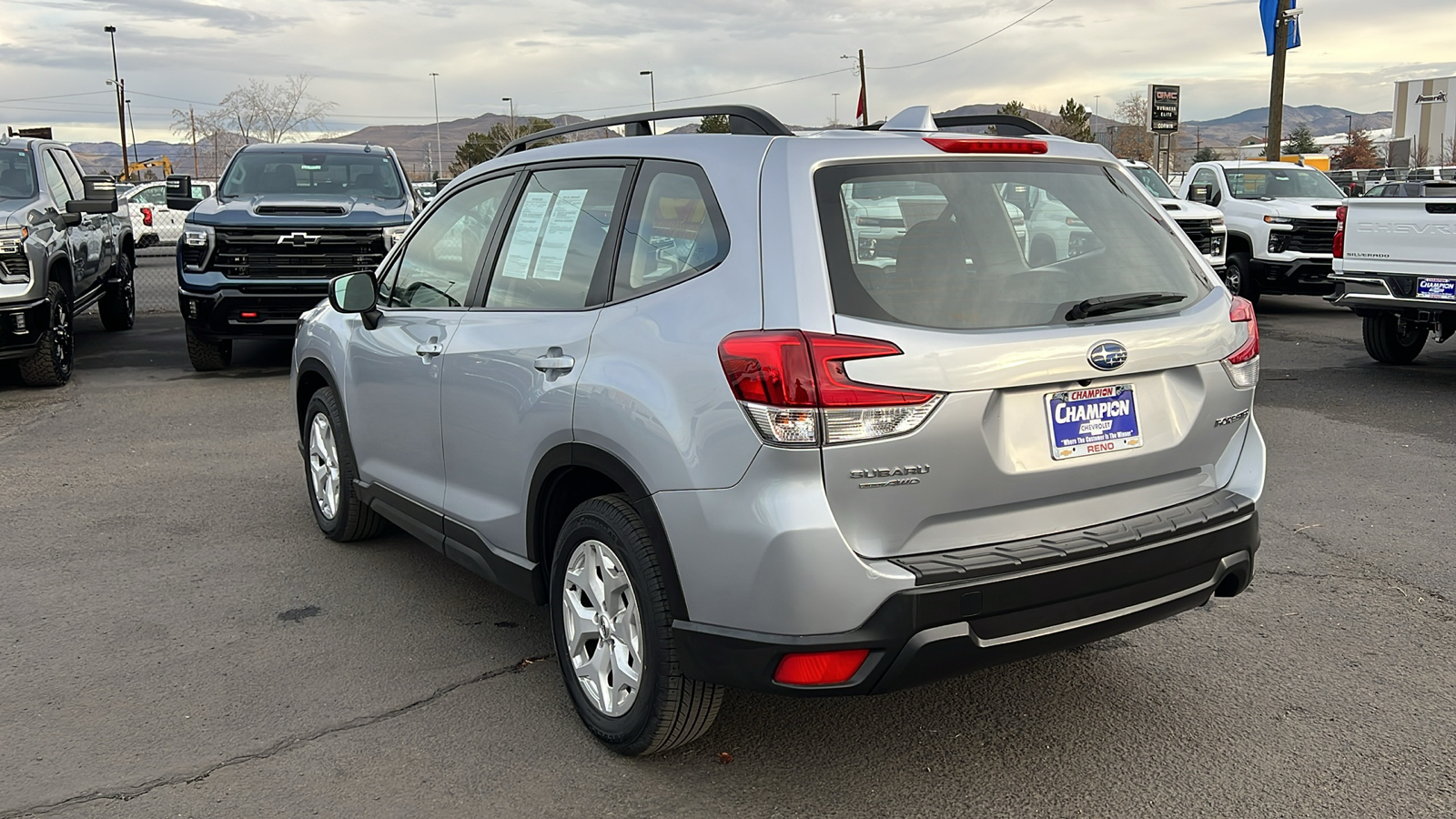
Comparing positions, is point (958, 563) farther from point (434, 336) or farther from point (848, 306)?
point (434, 336)

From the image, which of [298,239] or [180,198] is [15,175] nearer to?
[180,198]

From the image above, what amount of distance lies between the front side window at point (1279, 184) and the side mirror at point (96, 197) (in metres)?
13.3

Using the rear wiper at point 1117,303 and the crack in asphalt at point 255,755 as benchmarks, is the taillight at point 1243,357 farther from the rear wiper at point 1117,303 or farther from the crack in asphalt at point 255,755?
the crack in asphalt at point 255,755

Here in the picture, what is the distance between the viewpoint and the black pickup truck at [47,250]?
31.4 ft

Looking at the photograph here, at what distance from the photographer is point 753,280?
303cm

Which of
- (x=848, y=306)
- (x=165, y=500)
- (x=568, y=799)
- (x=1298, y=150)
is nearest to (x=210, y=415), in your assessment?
(x=165, y=500)

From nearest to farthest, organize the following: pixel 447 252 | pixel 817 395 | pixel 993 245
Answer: pixel 817 395 < pixel 993 245 < pixel 447 252

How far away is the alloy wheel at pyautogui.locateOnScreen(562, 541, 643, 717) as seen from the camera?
11.2 feet

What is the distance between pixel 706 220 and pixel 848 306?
0.53 metres

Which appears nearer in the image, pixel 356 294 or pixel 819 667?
pixel 819 667

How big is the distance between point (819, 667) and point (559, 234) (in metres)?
1.68

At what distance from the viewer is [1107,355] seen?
3172mm

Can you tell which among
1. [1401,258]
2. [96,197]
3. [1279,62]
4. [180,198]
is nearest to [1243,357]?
[1401,258]

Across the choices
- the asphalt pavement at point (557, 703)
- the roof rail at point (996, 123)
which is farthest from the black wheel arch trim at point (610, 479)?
the roof rail at point (996, 123)
